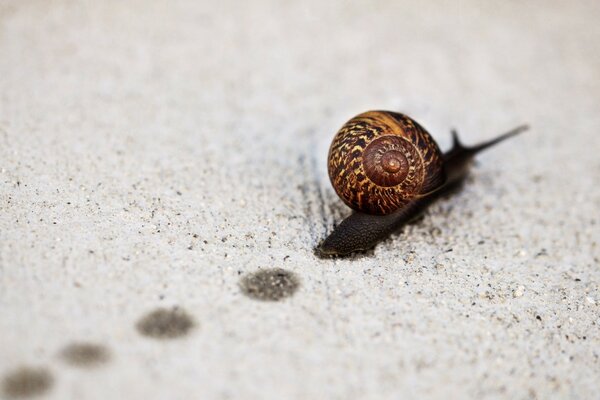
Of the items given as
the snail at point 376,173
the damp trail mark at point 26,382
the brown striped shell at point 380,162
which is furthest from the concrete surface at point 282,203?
the brown striped shell at point 380,162

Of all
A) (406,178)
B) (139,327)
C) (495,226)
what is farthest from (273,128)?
(139,327)

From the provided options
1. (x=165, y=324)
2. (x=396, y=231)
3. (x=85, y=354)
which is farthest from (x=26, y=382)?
(x=396, y=231)

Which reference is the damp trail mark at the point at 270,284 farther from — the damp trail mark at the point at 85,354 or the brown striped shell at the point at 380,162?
the damp trail mark at the point at 85,354

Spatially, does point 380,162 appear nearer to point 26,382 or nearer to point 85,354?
point 85,354

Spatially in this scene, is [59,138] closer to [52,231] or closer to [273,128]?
Result: [52,231]

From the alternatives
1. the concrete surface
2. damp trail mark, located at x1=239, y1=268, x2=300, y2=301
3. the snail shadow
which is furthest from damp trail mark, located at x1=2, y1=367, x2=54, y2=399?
the snail shadow
